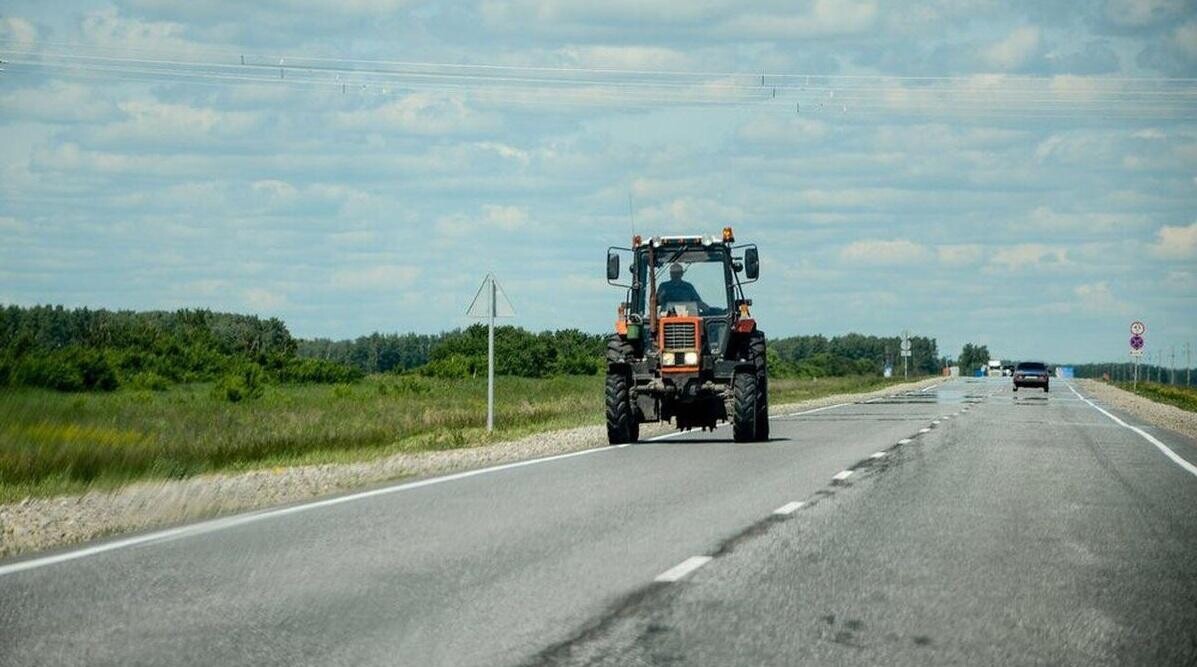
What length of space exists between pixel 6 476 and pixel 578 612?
11476 mm

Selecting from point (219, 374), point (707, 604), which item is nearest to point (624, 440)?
point (707, 604)

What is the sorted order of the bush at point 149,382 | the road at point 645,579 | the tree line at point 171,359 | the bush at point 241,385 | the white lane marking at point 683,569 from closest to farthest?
the road at point 645,579
the white lane marking at point 683,569
the bush at point 241,385
the tree line at point 171,359
the bush at point 149,382

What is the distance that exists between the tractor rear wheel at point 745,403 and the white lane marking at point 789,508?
1065 cm

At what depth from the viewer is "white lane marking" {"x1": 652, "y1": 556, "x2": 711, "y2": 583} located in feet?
32.3

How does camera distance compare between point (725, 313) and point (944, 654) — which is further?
point (725, 313)

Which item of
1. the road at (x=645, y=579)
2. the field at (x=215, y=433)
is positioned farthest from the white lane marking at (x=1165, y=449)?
the field at (x=215, y=433)

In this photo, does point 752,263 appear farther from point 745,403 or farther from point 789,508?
point 789,508

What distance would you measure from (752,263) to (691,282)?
1.66m

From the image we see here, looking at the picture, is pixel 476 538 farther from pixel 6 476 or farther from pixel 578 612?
pixel 6 476

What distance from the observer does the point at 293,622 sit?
27.3ft

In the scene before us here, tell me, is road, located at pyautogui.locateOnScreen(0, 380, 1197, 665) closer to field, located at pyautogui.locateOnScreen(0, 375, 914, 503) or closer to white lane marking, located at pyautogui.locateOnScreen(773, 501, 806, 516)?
white lane marking, located at pyautogui.locateOnScreen(773, 501, 806, 516)

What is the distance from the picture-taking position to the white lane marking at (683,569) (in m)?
9.85

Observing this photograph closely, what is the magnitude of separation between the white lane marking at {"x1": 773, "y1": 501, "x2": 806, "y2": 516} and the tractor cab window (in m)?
11.7

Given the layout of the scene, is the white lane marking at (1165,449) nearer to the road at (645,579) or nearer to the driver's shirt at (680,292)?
the road at (645,579)
